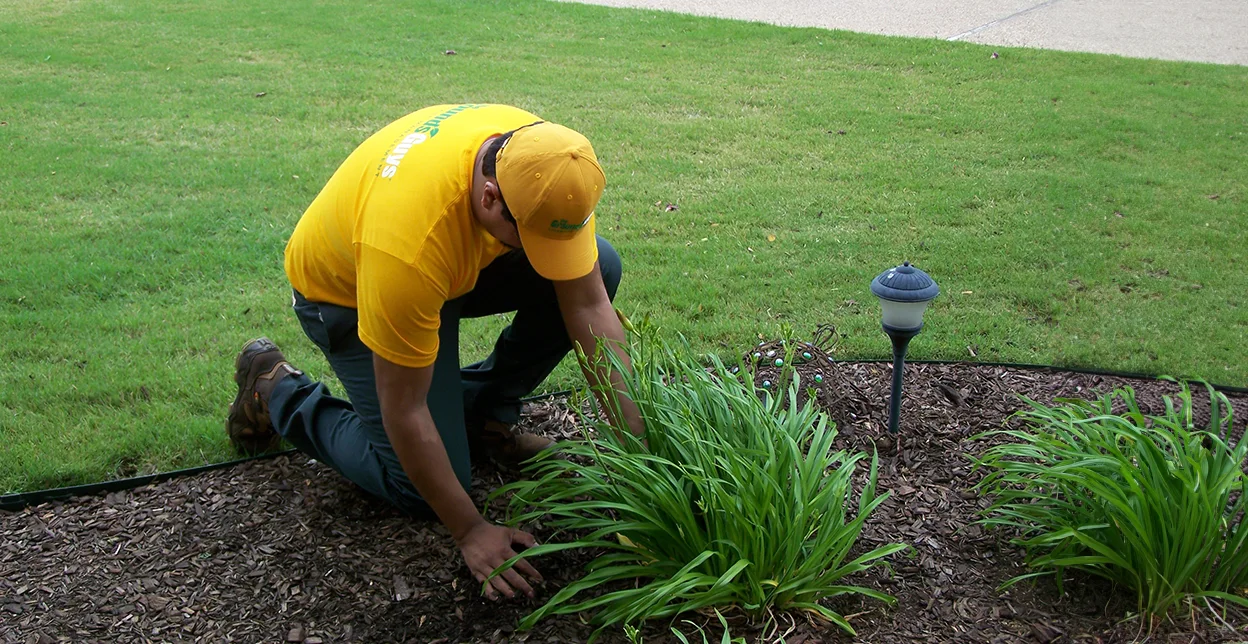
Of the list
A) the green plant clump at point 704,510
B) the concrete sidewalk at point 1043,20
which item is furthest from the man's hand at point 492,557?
the concrete sidewalk at point 1043,20

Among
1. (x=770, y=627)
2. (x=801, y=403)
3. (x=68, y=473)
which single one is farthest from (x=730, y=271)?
(x=68, y=473)

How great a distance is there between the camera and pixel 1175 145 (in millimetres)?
6391

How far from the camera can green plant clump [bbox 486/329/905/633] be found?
7.89 ft

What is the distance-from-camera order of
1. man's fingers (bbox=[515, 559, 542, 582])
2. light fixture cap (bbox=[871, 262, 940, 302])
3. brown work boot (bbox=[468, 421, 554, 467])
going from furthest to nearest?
brown work boot (bbox=[468, 421, 554, 467]) → light fixture cap (bbox=[871, 262, 940, 302]) → man's fingers (bbox=[515, 559, 542, 582])

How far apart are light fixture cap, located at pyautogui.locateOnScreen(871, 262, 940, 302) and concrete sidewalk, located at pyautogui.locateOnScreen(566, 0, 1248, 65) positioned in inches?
266

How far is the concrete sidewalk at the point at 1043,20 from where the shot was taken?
8945 millimetres


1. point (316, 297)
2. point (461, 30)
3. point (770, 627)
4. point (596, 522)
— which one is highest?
point (461, 30)

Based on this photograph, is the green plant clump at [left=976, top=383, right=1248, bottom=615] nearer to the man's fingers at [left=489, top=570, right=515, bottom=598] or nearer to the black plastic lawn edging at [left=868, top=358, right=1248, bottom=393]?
the black plastic lawn edging at [left=868, top=358, right=1248, bottom=393]

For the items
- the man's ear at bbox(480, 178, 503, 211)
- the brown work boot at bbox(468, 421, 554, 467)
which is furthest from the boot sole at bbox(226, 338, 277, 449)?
the man's ear at bbox(480, 178, 503, 211)

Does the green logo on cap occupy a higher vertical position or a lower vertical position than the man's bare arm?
higher

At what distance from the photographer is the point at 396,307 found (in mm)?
2303

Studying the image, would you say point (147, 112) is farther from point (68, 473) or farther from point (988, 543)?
point (988, 543)

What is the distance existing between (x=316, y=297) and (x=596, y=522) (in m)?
1.02

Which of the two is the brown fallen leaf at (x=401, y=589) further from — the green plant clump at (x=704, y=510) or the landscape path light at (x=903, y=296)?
the landscape path light at (x=903, y=296)
